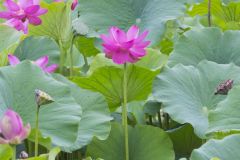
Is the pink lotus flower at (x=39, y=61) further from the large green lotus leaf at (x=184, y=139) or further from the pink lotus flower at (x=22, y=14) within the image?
the large green lotus leaf at (x=184, y=139)

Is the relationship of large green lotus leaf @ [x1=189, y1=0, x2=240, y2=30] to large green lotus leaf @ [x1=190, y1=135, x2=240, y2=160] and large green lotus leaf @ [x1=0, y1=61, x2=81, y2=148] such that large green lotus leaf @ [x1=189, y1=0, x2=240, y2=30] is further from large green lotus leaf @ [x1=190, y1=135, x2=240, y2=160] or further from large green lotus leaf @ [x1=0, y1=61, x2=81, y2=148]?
large green lotus leaf @ [x1=190, y1=135, x2=240, y2=160]

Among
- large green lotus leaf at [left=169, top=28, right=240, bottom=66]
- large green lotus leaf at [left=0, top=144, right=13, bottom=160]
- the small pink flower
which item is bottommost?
large green lotus leaf at [left=169, top=28, right=240, bottom=66]

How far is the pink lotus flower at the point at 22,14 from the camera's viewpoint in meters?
1.85

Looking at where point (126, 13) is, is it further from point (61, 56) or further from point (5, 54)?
point (5, 54)

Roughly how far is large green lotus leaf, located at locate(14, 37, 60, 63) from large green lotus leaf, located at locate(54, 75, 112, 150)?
304 millimetres

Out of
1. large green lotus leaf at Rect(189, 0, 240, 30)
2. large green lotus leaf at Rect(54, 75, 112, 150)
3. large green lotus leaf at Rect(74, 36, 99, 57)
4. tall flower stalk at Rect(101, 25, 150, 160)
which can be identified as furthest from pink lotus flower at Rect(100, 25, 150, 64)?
large green lotus leaf at Rect(189, 0, 240, 30)

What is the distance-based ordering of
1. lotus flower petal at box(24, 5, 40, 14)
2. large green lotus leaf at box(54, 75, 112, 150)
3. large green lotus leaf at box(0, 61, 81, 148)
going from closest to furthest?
1. large green lotus leaf at box(0, 61, 81, 148)
2. large green lotus leaf at box(54, 75, 112, 150)
3. lotus flower petal at box(24, 5, 40, 14)

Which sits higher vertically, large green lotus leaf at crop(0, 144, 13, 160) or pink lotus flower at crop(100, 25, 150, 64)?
pink lotus flower at crop(100, 25, 150, 64)

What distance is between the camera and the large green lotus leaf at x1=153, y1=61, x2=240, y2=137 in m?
1.68

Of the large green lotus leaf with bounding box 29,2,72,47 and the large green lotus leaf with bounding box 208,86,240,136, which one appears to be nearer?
the large green lotus leaf with bounding box 208,86,240,136

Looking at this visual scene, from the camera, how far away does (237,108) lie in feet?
5.02

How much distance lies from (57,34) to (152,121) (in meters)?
0.41

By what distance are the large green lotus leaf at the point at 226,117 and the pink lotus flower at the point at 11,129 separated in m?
0.42

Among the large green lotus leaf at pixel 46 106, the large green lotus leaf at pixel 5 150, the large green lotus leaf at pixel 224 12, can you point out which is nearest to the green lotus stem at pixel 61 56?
the large green lotus leaf at pixel 46 106
